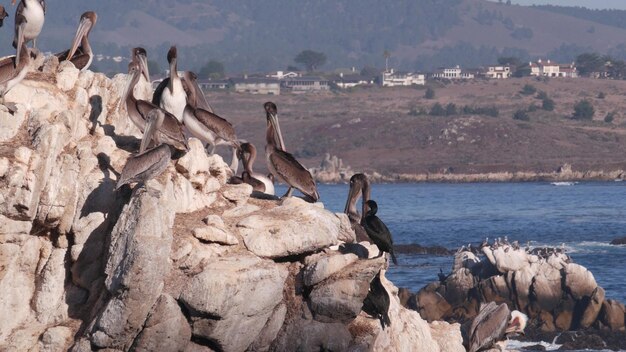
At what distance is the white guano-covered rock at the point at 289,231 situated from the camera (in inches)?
790

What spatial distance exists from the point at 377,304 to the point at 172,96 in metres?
4.88

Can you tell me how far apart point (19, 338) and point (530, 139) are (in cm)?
14601

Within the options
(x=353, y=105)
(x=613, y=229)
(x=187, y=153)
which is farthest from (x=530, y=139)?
(x=187, y=153)

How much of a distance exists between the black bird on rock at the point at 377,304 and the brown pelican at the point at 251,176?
3.90 metres

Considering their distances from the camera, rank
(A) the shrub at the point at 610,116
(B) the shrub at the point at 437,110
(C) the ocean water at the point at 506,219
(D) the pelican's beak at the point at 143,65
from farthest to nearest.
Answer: (B) the shrub at the point at 437,110, (A) the shrub at the point at 610,116, (C) the ocean water at the point at 506,219, (D) the pelican's beak at the point at 143,65

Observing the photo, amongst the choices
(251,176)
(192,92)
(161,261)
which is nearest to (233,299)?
(161,261)

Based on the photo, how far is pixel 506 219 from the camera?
9094 cm

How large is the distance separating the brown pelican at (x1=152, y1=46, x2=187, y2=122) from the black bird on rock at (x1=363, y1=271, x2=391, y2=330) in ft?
14.4

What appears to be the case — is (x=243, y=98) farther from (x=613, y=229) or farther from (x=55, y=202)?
(x=55, y=202)

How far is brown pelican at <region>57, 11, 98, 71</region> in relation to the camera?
24.1 metres

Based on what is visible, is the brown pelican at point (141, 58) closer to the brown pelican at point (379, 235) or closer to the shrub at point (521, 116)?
the brown pelican at point (379, 235)

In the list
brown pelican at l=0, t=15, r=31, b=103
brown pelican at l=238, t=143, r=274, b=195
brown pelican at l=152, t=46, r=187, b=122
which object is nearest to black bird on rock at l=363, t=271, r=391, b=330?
brown pelican at l=238, t=143, r=274, b=195

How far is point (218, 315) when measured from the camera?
62.2 ft

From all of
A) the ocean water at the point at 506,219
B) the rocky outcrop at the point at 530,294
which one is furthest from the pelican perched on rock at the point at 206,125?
the ocean water at the point at 506,219
